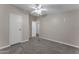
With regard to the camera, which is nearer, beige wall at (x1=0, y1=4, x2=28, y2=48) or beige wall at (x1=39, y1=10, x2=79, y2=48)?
beige wall at (x1=0, y1=4, x2=28, y2=48)

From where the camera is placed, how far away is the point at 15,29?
7.42 ft

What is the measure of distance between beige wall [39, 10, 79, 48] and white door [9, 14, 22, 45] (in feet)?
2.34

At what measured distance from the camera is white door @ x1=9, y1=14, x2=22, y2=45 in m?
2.24

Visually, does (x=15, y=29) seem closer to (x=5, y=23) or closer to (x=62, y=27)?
(x=5, y=23)

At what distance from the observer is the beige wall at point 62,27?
2.47m

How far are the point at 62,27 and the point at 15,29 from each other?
160 centimetres

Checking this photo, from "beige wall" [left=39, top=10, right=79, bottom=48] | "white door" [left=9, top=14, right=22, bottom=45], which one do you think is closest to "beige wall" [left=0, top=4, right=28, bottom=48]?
"white door" [left=9, top=14, right=22, bottom=45]

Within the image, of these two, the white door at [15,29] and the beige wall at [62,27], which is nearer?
the white door at [15,29]

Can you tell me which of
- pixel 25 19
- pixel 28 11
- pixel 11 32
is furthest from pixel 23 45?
pixel 28 11

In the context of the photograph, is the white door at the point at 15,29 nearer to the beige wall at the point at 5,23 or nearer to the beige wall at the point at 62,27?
the beige wall at the point at 5,23

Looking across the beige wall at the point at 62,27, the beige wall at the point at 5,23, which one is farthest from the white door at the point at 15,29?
the beige wall at the point at 62,27

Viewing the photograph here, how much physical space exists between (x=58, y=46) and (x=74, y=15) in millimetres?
1248

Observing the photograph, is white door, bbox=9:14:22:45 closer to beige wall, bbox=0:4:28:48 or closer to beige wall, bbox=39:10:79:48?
beige wall, bbox=0:4:28:48

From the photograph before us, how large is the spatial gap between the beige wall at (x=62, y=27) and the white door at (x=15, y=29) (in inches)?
28.1
